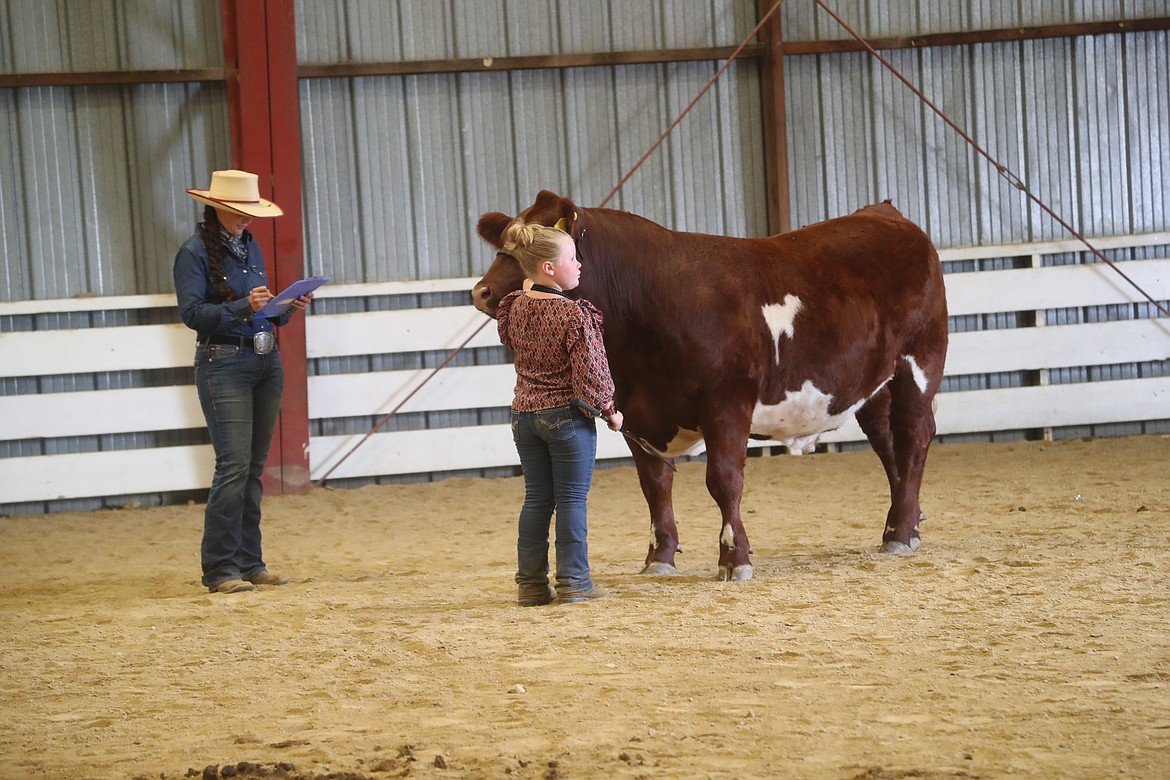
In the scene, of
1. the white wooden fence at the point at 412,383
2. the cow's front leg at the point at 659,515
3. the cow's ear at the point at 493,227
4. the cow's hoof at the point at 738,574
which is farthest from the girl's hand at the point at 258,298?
the white wooden fence at the point at 412,383

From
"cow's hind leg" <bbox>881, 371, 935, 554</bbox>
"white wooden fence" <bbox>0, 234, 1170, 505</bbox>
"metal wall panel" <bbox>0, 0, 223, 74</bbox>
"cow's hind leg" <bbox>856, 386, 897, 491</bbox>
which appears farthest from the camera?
"metal wall panel" <bbox>0, 0, 223, 74</bbox>

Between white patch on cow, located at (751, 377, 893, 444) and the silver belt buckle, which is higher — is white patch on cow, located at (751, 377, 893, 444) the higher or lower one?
the lower one

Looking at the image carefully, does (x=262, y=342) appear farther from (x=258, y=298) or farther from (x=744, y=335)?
(x=744, y=335)

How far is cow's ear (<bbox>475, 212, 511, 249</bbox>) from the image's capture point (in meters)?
4.94

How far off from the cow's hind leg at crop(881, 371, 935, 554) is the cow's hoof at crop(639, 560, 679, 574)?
1.06 m

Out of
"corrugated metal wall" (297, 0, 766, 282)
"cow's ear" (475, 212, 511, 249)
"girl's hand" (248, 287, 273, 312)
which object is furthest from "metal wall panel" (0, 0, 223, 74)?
"cow's ear" (475, 212, 511, 249)

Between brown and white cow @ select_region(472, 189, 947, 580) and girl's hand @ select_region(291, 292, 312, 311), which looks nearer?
brown and white cow @ select_region(472, 189, 947, 580)

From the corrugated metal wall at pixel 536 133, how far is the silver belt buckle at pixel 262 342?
4245 mm

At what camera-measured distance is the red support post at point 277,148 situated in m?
8.95

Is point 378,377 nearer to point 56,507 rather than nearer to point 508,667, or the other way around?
point 56,507

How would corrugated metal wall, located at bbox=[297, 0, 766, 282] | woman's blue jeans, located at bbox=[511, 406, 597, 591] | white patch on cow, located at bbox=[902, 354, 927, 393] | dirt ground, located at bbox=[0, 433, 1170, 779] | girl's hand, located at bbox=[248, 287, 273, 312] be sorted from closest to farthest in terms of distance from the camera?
dirt ground, located at bbox=[0, 433, 1170, 779]
woman's blue jeans, located at bbox=[511, 406, 597, 591]
girl's hand, located at bbox=[248, 287, 273, 312]
white patch on cow, located at bbox=[902, 354, 927, 393]
corrugated metal wall, located at bbox=[297, 0, 766, 282]

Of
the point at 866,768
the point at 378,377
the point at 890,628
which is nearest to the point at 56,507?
the point at 378,377

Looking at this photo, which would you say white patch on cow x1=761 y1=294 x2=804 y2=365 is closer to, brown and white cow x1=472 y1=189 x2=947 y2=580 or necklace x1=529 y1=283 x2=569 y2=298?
brown and white cow x1=472 y1=189 x2=947 y2=580

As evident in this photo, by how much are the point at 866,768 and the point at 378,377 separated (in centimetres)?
725
